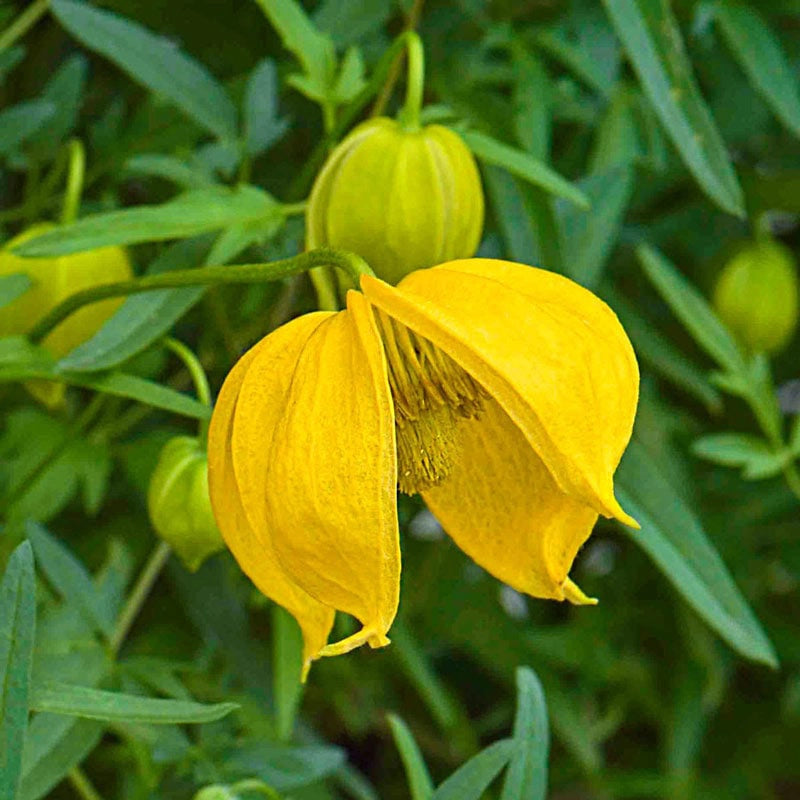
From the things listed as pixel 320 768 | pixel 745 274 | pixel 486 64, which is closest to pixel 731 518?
pixel 745 274

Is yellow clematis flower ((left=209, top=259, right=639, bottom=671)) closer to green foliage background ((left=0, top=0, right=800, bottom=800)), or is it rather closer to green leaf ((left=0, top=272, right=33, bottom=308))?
green foliage background ((left=0, top=0, right=800, bottom=800))

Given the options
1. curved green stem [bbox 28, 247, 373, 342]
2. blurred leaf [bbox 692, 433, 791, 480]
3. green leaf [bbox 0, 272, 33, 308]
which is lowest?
blurred leaf [bbox 692, 433, 791, 480]

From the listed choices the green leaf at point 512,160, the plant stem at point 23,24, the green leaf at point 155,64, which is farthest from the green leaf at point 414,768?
the plant stem at point 23,24

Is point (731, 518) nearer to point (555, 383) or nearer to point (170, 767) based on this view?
point (170, 767)

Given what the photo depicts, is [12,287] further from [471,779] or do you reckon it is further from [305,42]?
[471,779]

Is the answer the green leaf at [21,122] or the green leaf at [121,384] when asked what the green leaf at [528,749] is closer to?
the green leaf at [121,384]

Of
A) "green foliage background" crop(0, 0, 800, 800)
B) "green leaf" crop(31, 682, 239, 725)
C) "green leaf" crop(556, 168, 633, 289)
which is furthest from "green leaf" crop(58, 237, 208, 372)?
"green leaf" crop(556, 168, 633, 289)
